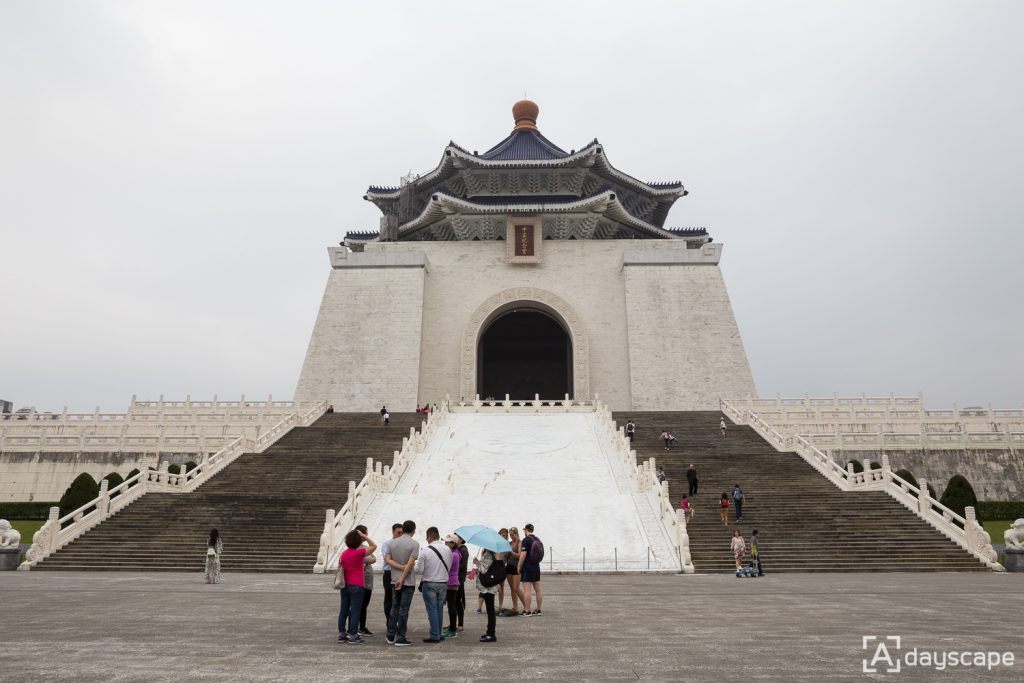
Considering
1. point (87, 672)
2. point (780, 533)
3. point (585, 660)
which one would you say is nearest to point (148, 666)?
point (87, 672)

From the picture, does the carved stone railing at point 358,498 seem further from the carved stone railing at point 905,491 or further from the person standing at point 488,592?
the carved stone railing at point 905,491

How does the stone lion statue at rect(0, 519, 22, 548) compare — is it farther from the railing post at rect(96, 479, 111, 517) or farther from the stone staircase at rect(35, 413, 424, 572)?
the railing post at rect(96, 479, 111, 517)

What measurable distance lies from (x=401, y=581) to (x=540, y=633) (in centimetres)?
152

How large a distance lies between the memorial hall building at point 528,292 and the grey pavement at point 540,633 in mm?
21573

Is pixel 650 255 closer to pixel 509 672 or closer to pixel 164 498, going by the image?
pixel 164 498

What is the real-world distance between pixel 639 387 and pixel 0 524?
24.1 m

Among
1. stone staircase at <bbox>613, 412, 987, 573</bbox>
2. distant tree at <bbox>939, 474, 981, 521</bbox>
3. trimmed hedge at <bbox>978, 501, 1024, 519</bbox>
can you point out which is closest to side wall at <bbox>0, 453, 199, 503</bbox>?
stone staircase at <bbox>613, 412, 987, 573</bbox>

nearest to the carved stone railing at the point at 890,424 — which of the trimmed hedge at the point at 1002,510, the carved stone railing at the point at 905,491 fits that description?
the carved stone railing at the point at 905,491

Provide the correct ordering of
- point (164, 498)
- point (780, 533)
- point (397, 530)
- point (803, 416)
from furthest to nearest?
point (803, 416), point (164, 498), point (780, 533), point (397, 530)

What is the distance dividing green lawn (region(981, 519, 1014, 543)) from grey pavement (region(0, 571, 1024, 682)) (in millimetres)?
6895

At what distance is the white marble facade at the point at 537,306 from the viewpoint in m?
32.1

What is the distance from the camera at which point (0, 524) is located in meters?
13.4

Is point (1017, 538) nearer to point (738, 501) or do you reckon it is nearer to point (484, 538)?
point (738, 501)

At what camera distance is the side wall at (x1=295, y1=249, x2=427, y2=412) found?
32000 millimetres
